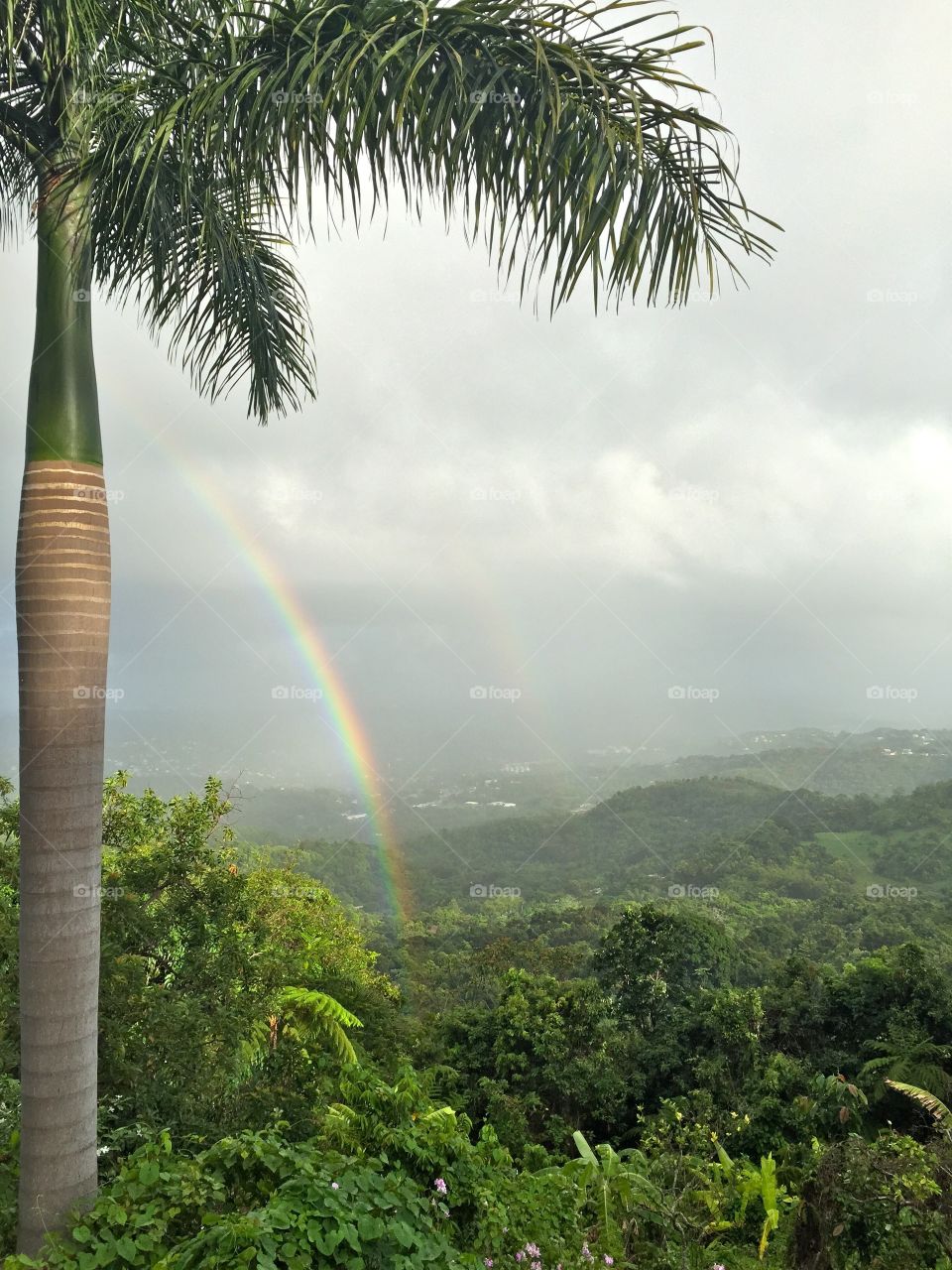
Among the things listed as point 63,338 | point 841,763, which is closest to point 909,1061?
point 63,338

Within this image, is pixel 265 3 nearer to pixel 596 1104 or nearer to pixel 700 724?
pixel 596 1104

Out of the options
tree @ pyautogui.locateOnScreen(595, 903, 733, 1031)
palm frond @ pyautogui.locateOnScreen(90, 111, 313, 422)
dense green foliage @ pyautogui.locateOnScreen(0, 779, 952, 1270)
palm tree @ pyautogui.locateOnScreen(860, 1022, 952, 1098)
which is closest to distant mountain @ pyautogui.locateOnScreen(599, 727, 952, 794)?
tree @ pyautogui.locateOnScreen(595, 903, 733, 1031)

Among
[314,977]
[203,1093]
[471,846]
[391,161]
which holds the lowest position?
[471,846]

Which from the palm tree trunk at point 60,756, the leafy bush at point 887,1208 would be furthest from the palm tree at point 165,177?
the leafy bush at point 887,1208

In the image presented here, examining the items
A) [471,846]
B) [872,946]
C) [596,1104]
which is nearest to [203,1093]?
[596,1104]

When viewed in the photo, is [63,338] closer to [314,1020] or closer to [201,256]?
[201,256]

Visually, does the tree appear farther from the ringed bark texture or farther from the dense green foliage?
the ringed bark texture

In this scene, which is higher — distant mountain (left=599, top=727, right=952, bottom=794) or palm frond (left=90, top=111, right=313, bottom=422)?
palm frond (left=90, top=111, right=313, bottom=422)
